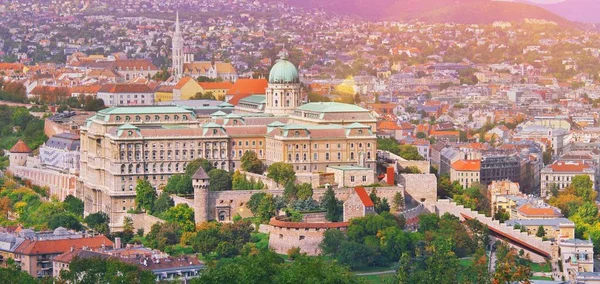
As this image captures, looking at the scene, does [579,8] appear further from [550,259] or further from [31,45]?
[550,259]

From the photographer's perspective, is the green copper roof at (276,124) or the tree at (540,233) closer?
the tree at (540,233)

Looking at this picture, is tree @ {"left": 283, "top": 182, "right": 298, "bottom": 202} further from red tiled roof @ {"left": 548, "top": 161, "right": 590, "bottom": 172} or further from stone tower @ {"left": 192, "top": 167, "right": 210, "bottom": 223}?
red tiled roof @ {"left": 548, "top": 161, "right": 590, "bottom": 172}

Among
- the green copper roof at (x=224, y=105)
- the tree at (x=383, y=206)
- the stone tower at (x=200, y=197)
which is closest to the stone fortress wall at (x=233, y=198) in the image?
the stone tower at (x=200, y=197)

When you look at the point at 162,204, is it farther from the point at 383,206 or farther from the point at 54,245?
the point at 383,206

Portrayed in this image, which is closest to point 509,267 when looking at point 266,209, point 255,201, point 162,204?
point 266,209

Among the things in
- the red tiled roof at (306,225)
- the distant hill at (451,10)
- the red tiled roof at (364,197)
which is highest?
the distant hill at (451,10)

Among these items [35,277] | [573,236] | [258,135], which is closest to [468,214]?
[573,236]

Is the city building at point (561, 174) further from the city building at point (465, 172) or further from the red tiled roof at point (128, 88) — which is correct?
the red tiled roof at point (128, 88)
